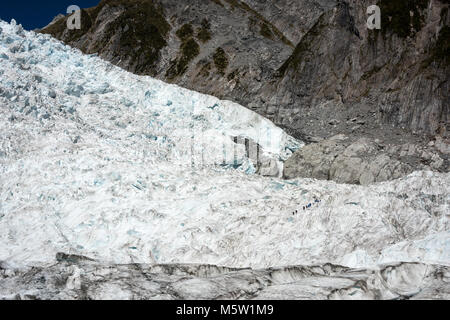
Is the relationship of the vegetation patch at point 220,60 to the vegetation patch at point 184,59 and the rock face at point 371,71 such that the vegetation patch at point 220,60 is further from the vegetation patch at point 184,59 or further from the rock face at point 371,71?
the rock face at point 371,71

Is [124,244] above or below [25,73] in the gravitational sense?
below

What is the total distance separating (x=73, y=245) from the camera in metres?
17.0

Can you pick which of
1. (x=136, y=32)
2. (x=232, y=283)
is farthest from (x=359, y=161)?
(x=136, y=32)

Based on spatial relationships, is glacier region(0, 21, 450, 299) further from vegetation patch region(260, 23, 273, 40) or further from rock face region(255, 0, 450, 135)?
vegetation patch region(260, 23, 273, 40)

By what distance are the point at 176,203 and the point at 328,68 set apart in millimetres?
25154

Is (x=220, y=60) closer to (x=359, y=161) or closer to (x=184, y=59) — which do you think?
(x=184, y=59)

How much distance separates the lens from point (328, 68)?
39406 millimetres

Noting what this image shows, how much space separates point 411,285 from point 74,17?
87.6 meters

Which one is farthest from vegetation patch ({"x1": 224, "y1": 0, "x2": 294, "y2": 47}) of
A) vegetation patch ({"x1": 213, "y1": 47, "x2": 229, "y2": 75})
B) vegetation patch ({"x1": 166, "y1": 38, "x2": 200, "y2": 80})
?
vegetation patch ({"x1": 213, "y1": 47, "x2": 229, "y2": 75})

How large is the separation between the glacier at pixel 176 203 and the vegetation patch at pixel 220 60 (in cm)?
2586

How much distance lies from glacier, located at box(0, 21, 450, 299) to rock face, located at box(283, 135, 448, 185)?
117 centimetres

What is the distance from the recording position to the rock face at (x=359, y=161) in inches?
865
